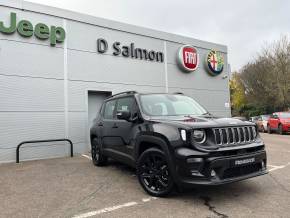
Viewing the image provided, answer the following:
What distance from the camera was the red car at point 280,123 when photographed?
17.4 metres

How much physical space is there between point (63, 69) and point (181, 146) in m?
7.24

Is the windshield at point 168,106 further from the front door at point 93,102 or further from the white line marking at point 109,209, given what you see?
the front door at point 93,102

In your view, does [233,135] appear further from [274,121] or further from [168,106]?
[274,121]

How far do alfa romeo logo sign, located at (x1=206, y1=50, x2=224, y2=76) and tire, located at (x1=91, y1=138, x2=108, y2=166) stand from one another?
9294mm

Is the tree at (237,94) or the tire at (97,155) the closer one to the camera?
the tire at (97,155)

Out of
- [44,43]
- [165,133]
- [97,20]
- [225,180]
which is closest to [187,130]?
[165,133]

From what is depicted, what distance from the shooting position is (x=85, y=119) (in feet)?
35.7

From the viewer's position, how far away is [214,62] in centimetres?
1564

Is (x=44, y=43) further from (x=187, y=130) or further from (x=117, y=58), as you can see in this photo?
(x=187, y=130)

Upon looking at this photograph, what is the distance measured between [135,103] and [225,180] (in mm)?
2447

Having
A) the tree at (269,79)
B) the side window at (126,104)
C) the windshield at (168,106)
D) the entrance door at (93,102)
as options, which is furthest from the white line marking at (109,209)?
the tree at (269,79)

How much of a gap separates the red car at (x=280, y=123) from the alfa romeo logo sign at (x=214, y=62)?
5.38 metres

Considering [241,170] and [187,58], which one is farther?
[187,58]

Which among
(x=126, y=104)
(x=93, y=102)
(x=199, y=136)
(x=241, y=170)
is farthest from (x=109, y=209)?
(x=93, y=102)
